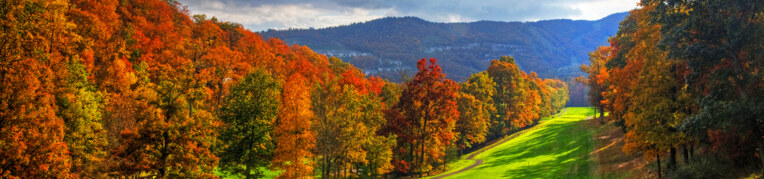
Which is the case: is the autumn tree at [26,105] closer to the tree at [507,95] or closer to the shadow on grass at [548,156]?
the shadow on grass at [548,156]

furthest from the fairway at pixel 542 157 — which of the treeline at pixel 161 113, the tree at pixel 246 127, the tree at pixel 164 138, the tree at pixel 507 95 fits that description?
the tree at pixel 164 138

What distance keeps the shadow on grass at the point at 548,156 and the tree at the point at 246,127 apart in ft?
72.5

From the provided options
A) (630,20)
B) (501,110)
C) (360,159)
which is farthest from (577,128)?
(360,159)

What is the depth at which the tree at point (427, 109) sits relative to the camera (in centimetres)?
4191

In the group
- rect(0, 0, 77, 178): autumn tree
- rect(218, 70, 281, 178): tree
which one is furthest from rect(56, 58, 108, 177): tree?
rect(218, 70, 281, 178): tree

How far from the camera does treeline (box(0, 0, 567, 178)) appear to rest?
22719mm

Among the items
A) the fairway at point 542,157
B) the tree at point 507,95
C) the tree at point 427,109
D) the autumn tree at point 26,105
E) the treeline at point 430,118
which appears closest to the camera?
the autumn tree at point 26,105

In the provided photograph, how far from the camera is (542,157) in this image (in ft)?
154

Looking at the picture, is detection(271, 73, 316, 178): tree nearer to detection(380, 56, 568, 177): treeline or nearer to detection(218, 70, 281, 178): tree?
detection(218, 70, 281, 178): tree

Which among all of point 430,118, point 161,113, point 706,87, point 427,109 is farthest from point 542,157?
point 161,113

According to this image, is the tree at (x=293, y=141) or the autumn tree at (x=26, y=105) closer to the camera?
the autumn tree at (x=26, y=105)

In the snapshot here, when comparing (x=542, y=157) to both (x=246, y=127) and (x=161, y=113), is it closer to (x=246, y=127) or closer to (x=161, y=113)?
(x=246, y=127)

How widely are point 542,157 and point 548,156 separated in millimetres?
804

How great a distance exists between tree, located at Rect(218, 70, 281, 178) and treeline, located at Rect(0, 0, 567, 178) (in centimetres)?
8
